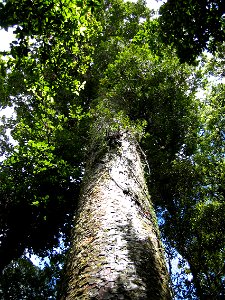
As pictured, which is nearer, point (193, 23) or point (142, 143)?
point (193, 23)

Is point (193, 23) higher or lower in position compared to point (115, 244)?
higher

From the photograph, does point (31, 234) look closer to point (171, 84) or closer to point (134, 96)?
point (134, 96)

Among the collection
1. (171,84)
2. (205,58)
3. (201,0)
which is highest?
(205,58)

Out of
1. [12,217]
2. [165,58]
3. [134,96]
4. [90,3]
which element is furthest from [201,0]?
[12,217]

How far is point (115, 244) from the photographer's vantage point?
344 centimetres

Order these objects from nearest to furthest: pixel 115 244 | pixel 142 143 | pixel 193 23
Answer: pixel 115 244 < pixel 193 23 < pixel 142 143

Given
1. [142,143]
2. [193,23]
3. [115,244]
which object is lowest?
[115,244]

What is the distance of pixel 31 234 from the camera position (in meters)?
9.99

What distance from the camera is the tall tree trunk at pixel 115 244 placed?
281 cm

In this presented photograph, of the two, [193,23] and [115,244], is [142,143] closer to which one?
[193,23]

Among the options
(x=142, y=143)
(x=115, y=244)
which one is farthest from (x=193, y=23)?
(x=142, y=143)

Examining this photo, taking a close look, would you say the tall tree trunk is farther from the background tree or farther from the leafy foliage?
the background tree

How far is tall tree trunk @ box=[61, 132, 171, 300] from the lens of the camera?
2812mm

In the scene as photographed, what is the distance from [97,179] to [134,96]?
560 centimetres
